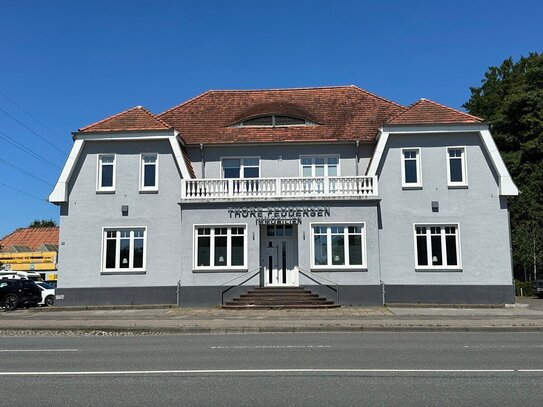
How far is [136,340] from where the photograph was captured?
13328mm

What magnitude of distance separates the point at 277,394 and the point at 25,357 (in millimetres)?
6136

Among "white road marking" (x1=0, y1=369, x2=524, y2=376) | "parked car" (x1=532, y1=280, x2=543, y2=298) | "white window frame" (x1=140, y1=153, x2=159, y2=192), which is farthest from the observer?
"parked car" (x1=532, y1=280, x2=543, y2=298)

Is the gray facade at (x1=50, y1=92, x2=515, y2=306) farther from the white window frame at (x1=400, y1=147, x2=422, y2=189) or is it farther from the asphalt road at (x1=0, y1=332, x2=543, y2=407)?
the asphalt road at (x1=0, y1=332, x2=543, y2=407)

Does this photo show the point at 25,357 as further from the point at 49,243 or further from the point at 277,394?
the point at 49,243

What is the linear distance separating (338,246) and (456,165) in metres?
6.48

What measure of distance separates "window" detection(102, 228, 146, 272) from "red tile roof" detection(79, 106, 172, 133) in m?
4.67

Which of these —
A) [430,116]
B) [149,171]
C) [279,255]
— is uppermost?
[430,116]

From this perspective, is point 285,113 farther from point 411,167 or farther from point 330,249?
point 330,249

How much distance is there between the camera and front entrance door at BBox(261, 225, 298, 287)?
923 inches

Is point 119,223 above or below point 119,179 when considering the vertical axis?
below

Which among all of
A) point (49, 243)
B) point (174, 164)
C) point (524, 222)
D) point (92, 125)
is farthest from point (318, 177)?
point (49, 243)

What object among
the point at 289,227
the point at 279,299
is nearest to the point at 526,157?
the point at 289,227

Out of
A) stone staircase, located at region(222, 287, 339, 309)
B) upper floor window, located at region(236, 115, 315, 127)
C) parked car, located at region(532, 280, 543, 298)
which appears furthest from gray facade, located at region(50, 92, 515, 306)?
parked car, located at region(532, 280, 543, 298)

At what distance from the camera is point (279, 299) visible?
22.0m
